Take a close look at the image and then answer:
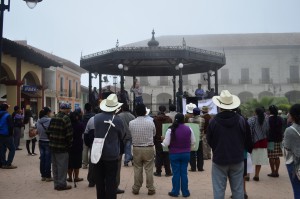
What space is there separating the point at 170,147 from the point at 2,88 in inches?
577

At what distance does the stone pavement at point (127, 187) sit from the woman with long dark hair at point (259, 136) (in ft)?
1.63

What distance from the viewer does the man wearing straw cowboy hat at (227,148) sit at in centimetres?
464

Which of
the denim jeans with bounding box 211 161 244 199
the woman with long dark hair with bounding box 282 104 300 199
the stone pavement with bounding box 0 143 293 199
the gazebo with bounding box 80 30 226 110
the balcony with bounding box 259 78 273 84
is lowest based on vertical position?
the stone pavement with bounding box 0 143 293 199

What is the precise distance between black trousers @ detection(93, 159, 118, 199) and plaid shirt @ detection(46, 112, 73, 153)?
1939mm

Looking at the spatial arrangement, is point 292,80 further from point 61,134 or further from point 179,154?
point 61,134

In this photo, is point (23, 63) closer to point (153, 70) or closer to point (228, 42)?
point (153, 70)

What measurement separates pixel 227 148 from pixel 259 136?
3.43 meters

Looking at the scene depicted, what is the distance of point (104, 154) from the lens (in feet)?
16.9

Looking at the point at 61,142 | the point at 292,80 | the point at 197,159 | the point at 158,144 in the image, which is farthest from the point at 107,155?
the point at 292,80

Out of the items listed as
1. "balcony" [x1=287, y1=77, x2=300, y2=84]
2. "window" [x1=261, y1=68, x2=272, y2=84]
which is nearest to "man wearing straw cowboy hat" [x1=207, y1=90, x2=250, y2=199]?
"window" [x1=261, y1=68, x2=272, y2=84]

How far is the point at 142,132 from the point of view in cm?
652

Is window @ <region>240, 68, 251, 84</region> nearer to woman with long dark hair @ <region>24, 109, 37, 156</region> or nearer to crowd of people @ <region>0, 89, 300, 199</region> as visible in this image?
crowd of people @ <region>0, 89, 300, 199</region>

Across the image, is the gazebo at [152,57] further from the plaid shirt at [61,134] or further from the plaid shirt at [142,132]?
the plaid shirt at [142,132]

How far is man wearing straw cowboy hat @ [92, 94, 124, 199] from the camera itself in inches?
204
